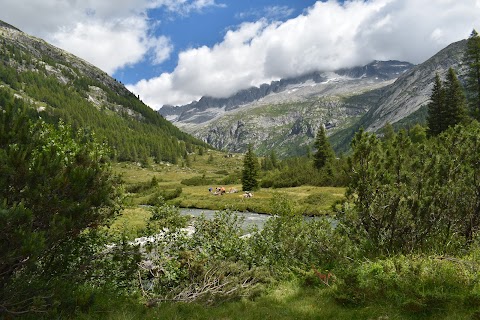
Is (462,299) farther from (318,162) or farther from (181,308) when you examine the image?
(318,162)

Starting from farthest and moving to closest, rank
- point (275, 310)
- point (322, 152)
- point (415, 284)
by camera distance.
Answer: point (322, 152) < point (275, 310) < point (415, 284)

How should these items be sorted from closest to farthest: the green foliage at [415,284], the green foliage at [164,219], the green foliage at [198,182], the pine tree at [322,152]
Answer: the green foliage at [415,284] < the green foliage at [164,219] < the pine tree at [322,152] < the green foliage at [198,182]

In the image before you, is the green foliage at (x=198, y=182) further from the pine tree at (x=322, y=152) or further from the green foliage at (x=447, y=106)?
the green foliage at (x=447, y=106)

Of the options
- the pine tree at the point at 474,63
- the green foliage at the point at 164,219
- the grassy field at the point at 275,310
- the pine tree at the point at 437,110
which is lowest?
the grassy field at the point at 275,310

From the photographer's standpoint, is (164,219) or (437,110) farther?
(437,110)

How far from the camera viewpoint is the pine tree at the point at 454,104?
63438 mm

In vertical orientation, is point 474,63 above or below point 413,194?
above

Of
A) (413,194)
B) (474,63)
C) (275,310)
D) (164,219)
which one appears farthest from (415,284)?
(474,63)

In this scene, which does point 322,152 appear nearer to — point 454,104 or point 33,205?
point 454,104

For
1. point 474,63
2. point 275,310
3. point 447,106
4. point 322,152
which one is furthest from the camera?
point 322,152

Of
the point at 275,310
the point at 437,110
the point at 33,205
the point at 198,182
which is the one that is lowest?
the point at 275,310

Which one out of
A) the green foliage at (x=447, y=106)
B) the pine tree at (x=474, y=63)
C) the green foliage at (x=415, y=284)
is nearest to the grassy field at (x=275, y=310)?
the green foliage at (x=415, y=284)

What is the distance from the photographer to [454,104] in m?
64.2

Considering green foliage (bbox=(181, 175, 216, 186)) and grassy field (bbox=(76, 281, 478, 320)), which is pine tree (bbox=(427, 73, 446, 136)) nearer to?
grassy field (bbox=(76, 281, 478, 320))
